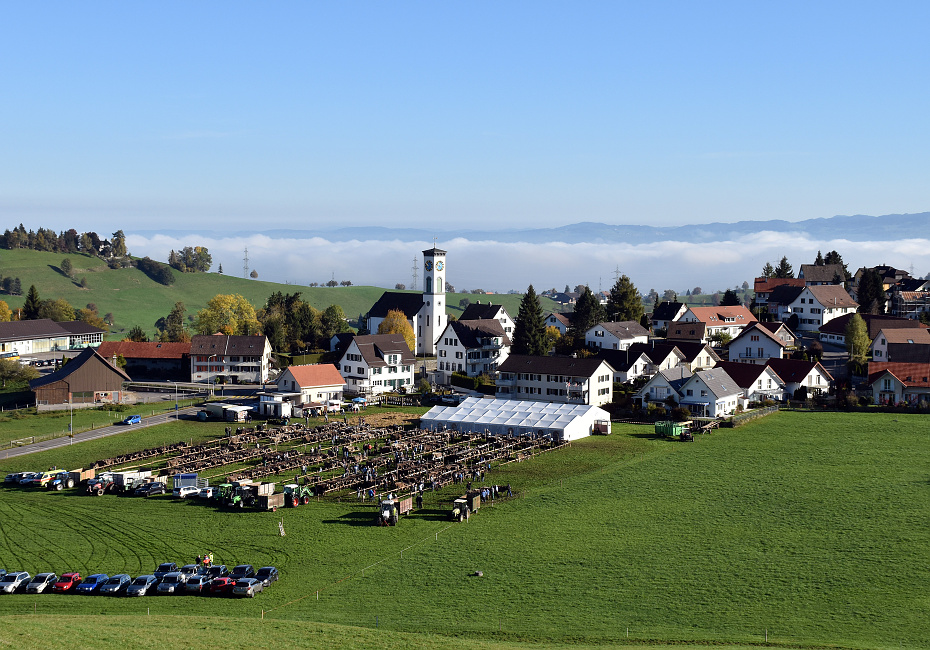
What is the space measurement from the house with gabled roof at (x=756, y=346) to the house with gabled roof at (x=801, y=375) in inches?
413

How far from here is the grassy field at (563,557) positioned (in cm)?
3114

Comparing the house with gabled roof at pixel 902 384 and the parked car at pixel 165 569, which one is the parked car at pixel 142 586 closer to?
the parked car at pixel 165 569

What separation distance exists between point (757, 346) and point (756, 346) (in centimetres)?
11

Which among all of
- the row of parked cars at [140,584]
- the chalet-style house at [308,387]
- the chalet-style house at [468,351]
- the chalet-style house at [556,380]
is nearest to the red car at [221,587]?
the row of parked cars at [140,584]

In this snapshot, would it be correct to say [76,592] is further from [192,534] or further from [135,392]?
[135,392]

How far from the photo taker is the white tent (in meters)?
67.0

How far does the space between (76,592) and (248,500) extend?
44.2 ft

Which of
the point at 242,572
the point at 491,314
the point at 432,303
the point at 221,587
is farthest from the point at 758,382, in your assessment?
the point at 221,587

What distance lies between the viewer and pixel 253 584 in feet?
113

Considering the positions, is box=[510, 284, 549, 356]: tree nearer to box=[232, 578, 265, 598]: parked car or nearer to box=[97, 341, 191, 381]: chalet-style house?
box=[97, 341, 191, 381]: chalet-style house

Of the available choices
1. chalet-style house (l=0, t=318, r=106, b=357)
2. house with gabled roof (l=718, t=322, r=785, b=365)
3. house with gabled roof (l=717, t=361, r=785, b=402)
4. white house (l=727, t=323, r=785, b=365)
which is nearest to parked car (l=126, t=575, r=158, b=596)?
house with gabled roof (l=717, t=361, r=785, b=402)

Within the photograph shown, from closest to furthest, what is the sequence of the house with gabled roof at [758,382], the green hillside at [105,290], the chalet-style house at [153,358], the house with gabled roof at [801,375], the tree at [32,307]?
the house with gabled roof at [758,382]
the house with gabled roof at [801,375]
the chalet-style house at [153,358]
the tree at [32,307]
the green hillside at [105,290]

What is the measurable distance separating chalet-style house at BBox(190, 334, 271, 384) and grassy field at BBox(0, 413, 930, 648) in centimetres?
3818

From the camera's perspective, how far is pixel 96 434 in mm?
68250
